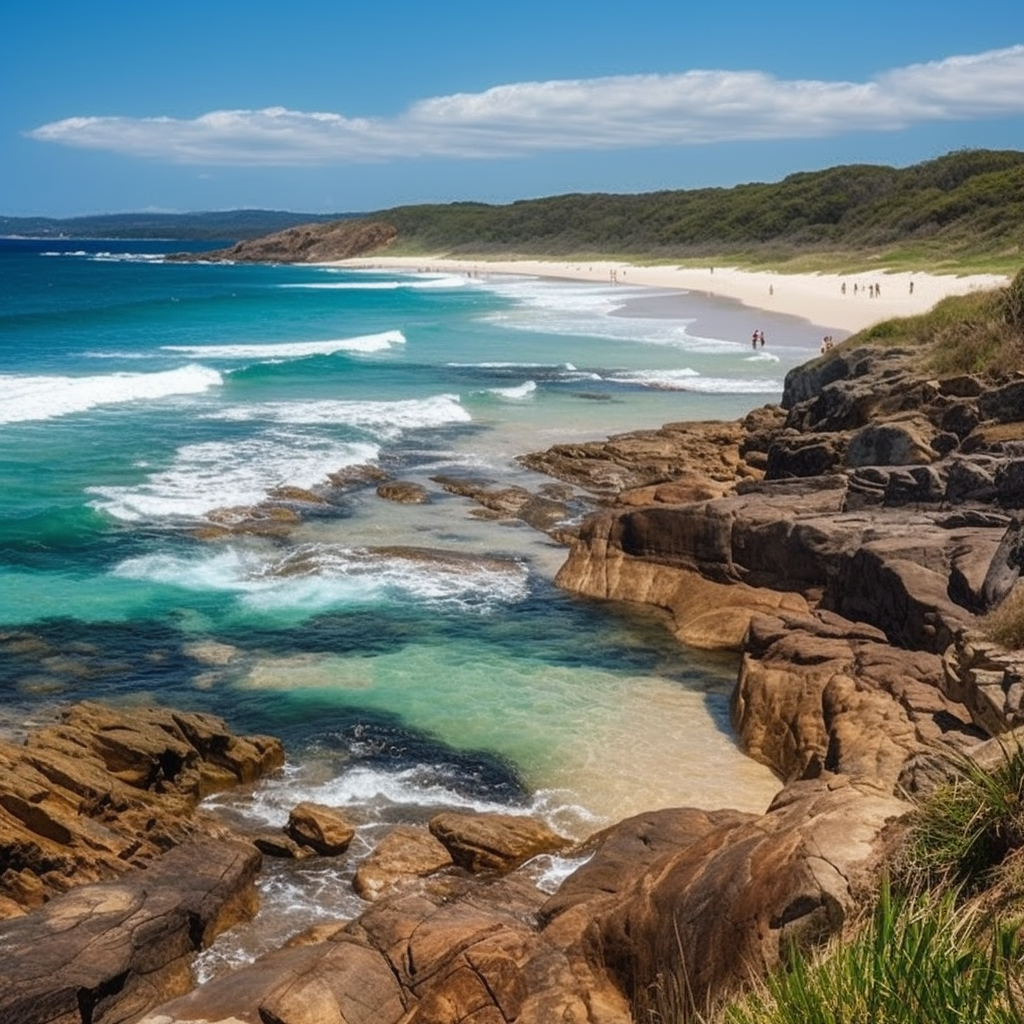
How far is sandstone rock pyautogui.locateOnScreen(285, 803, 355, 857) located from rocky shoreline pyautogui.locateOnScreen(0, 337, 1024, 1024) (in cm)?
4

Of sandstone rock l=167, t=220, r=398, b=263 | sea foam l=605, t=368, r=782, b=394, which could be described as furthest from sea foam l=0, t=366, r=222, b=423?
sandstone rock l=167, t=220, r=398, b=263

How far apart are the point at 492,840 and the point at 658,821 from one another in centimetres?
220

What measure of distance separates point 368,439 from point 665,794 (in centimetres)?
2152

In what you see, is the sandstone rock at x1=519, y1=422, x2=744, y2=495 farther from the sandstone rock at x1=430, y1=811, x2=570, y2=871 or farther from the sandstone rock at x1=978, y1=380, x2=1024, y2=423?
the sandstone rock at x1=430, y1=811, x2=570, y2=871

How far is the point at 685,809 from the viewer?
10211 mm

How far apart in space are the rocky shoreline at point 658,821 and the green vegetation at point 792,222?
4868 centimetres

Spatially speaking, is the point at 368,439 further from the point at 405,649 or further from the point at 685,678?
the point at 685,678

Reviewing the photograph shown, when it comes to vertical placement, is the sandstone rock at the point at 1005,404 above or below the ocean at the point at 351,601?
above

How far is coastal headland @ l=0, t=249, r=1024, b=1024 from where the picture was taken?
6.95 meters

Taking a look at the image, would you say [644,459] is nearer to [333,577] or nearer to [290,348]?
[333,577]

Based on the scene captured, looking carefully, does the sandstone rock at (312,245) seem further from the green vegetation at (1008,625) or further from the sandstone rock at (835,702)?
the green vegetation at (1008,625)

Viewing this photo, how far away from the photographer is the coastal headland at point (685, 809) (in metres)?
6.95

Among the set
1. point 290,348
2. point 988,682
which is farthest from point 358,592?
point 290,348

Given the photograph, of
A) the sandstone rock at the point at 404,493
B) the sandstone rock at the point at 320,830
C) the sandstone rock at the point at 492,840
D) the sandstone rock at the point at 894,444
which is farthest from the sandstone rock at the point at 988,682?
the sandstone rock at the point at 404,493
